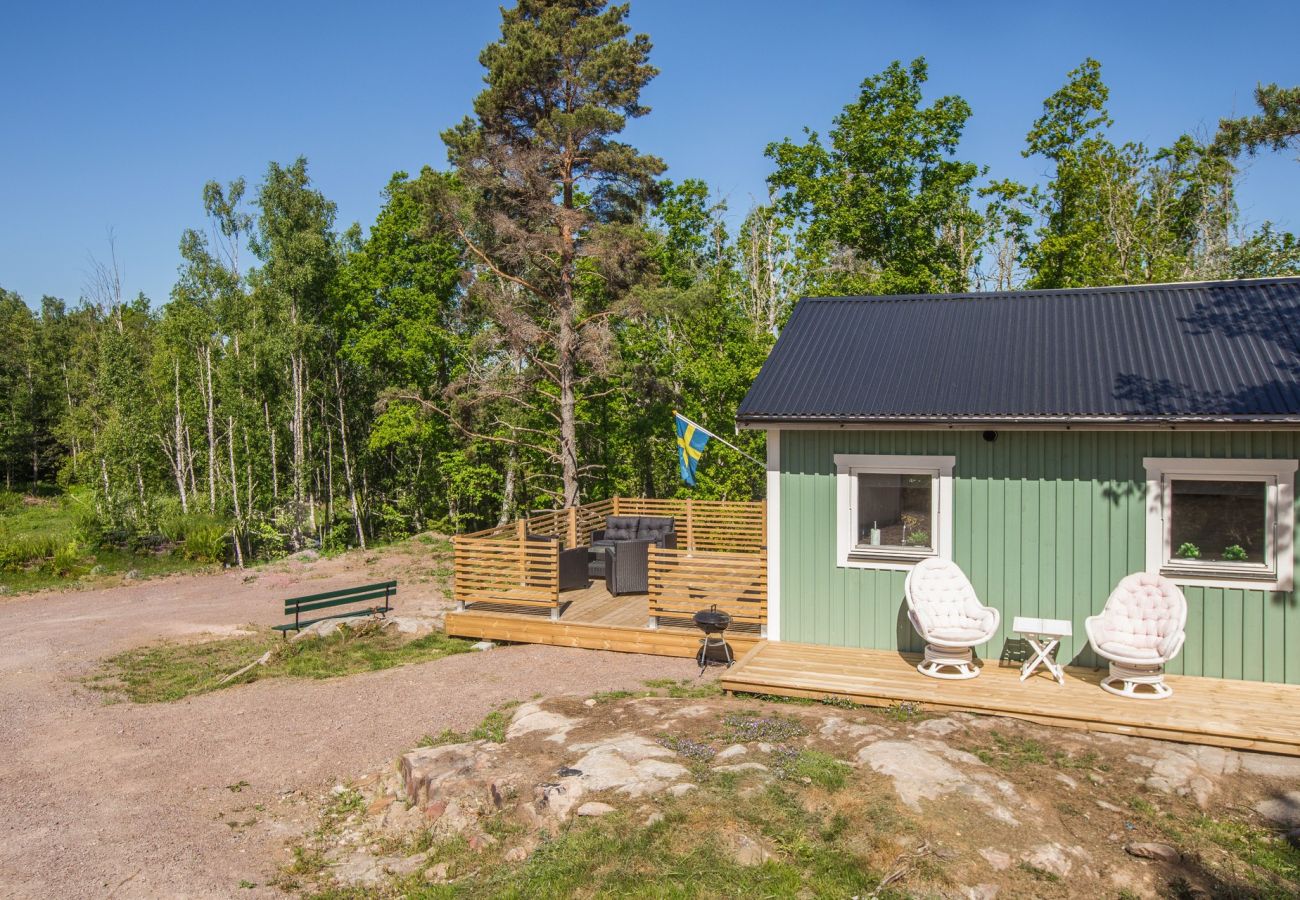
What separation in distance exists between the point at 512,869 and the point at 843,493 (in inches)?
204

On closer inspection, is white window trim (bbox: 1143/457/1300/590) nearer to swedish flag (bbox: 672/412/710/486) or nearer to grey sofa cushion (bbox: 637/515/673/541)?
swedish flag (bbox: 672/412/710/486)

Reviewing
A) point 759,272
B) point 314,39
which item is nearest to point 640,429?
point 759,272

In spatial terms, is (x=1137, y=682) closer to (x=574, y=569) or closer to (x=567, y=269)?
(x=574, y=569)

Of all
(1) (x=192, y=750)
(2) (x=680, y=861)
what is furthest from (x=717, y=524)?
(2) (x=680, y=861)

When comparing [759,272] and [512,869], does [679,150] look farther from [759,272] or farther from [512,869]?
[512,869]

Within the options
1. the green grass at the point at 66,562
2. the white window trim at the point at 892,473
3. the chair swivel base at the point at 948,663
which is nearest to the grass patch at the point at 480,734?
the white window trim at the point at 892,473

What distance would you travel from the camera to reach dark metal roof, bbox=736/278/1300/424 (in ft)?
25.6

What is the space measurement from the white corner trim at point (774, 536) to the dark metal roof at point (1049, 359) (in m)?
0.45

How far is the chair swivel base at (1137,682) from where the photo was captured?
7.34 m

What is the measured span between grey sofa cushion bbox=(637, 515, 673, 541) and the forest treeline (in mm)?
4085

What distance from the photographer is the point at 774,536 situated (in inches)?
365

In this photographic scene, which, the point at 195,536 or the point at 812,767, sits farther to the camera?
the point at 195,536

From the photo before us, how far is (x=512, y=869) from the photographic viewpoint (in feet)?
17.0

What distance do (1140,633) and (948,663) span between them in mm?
1693
